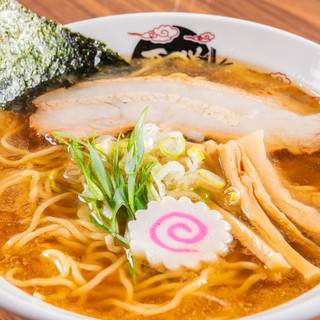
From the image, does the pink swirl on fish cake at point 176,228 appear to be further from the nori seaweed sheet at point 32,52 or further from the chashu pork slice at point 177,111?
the nori seaweed sheet at point 32,52

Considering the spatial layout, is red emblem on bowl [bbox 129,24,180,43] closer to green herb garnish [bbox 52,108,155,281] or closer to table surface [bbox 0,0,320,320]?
table surface [bbox 0,0,320,320]

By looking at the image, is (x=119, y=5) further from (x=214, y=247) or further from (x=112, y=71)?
(x=214, y=247)

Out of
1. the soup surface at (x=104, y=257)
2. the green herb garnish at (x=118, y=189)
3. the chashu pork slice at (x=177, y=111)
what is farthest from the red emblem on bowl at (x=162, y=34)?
the green herb garnish at (x=118, y=189)

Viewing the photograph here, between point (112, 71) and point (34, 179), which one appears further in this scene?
point (112, 71)

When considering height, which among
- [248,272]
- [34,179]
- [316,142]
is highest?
[316,142]

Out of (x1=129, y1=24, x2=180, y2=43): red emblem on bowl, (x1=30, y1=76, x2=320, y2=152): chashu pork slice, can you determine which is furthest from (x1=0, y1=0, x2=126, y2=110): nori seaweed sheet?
(x1=129, y1=24, x2=180, y2=43): red emblem on bowl

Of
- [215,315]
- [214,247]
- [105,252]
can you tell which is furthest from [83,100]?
[215,315]

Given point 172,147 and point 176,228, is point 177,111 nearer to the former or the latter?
point 172,147
